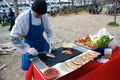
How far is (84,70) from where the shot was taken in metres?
1.96

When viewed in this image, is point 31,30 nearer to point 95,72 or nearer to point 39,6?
point 39,6

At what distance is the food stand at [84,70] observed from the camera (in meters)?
1.80

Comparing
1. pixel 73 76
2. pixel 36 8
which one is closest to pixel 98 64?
pixel 73 76

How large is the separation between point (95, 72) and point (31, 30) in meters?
0.98

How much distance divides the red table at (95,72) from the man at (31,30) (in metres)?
0.25

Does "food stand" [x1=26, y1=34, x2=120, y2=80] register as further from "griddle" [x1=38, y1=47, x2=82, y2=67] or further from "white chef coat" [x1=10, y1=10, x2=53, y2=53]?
"white chef coat" [x1=10, y1=10, x2=53, y2=53]

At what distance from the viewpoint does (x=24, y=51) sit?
2094 mm

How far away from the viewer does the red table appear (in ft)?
6.06

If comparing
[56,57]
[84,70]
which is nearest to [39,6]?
[56,57]

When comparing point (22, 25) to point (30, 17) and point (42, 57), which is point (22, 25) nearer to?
point (30, 17)

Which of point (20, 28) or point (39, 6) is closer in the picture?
point (39, 6)

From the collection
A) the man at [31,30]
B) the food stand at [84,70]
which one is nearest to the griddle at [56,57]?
the food stand at [84,70]

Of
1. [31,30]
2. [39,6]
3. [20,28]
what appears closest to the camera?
[39,6]

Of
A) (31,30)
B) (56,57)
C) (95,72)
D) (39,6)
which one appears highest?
(39,6)
